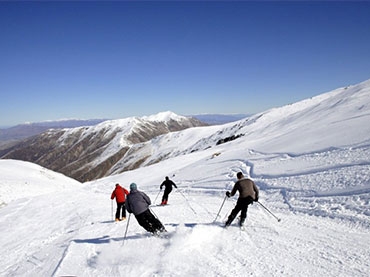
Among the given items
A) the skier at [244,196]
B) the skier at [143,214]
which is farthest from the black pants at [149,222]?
the skier at [244,196]

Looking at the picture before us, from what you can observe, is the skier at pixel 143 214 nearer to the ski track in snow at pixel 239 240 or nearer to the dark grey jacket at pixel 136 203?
the dark grey jacket at pixel 136 203

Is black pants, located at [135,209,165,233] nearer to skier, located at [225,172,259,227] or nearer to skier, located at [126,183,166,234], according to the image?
skier, located at [126,183,166,234]

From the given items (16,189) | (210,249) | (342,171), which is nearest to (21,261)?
(210,249)

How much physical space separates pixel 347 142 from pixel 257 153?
7385 millimetres

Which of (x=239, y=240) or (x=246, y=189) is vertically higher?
(x=246, y=189)

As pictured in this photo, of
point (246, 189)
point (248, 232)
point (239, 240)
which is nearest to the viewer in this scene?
point (239, 240)

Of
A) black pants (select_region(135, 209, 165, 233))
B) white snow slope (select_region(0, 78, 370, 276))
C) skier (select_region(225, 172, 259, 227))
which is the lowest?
white snow slope (select_region(0, 78, 370, 276))

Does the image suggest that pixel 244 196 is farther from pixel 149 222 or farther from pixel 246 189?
pixel 149 222

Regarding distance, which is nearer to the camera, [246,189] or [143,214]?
[143,214]

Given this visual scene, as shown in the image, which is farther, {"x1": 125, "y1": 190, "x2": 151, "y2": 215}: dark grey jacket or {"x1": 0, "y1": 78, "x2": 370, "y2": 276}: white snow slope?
{"x1": 125, "y1": 190, "x2": 151, "y2": 215}: dark grey jacket

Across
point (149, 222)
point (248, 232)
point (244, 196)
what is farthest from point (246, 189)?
point (149, 222)

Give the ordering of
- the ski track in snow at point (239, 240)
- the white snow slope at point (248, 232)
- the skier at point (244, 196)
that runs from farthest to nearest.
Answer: the skier at point (244, 196)
the white snow slope at point (248, 232)
the ski track in snow at point (239, 240)

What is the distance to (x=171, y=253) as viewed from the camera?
6.65m

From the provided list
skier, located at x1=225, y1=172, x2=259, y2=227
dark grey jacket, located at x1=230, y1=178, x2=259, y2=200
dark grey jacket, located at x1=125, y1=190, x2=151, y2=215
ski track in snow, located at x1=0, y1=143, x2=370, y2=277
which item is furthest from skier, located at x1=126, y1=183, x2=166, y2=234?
dark grey jacket, located at x1=230, y1=178, x2=259, y2=200
